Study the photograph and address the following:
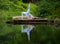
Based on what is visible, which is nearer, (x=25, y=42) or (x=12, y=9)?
(x=25, y=42)

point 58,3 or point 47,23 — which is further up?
point 58,3

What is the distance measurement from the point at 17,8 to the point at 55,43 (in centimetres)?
1924

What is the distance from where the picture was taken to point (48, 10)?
1150 inches

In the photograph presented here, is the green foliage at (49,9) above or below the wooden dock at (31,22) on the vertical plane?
above

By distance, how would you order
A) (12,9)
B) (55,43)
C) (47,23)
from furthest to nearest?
1. (12,9)
2. (47,23)
3. (55,43)

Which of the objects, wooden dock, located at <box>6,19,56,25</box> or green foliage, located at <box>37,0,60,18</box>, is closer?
wooden dock, located at <box>6,19,56,25</box>

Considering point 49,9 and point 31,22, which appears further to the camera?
point 49,9

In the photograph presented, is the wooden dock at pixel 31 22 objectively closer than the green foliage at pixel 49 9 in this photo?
Yes

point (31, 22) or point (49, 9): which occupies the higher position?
point (49, 9)

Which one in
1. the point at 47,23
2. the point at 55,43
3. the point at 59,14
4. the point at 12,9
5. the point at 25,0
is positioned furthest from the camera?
the point at 25,0

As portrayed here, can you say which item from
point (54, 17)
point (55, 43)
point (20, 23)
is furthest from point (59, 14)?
point (55, 43)

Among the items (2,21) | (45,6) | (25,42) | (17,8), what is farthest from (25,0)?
(25,42)

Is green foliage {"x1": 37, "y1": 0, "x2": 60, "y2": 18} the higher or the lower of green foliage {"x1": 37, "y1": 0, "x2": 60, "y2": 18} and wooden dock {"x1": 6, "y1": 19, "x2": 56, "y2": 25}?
the higher

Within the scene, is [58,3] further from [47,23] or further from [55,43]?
[55,43]
